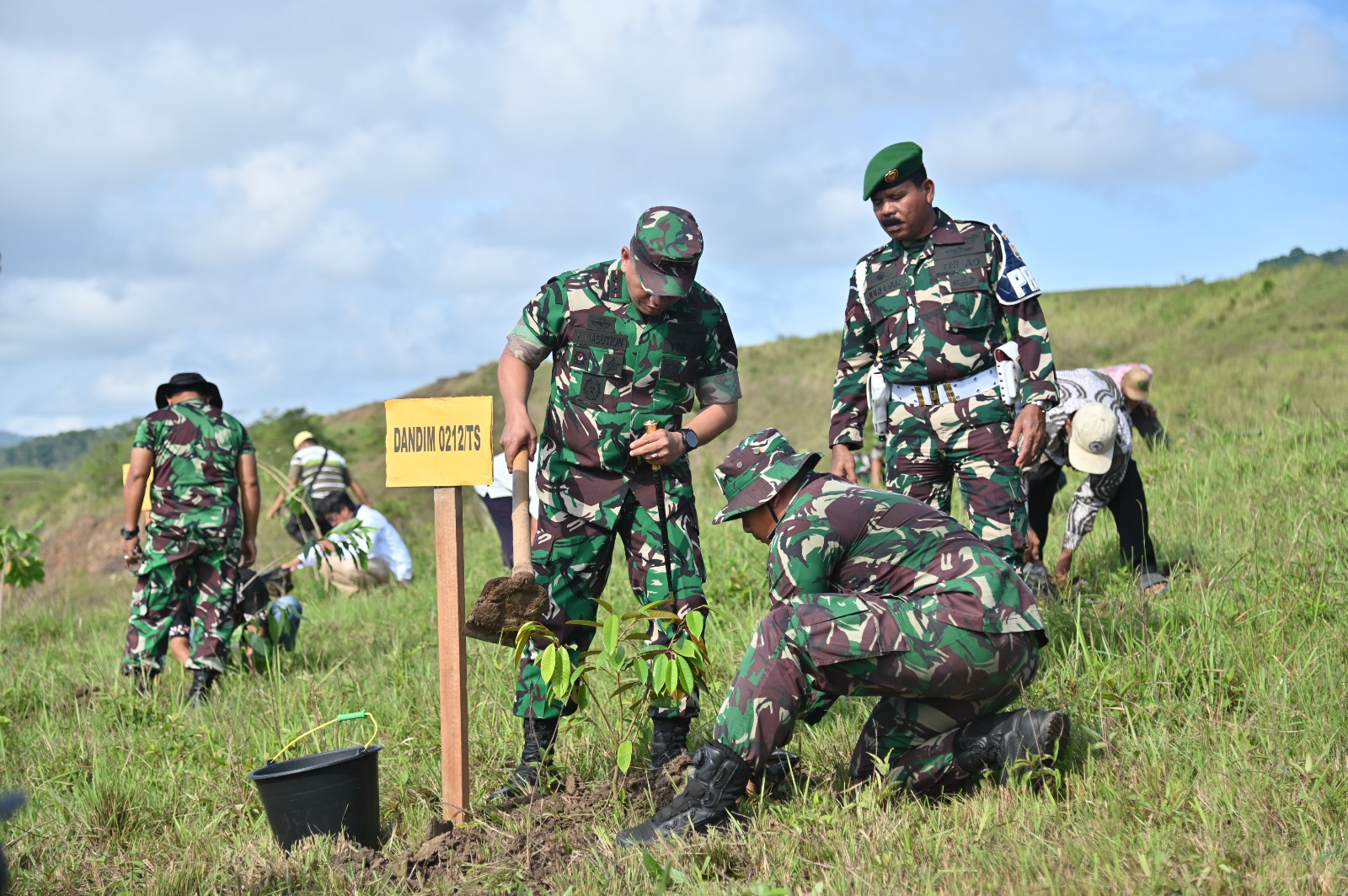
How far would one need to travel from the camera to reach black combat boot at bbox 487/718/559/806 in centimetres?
408

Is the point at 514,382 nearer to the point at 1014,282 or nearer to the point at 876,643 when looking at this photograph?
the point at 876,643

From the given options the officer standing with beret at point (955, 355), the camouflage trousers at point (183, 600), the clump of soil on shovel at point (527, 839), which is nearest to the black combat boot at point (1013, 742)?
the clump of soil on shovel at point (527, 839)

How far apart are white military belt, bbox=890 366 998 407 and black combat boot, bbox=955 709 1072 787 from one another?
5.27ft

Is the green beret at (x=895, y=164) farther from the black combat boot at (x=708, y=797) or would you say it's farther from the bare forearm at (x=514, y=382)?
the black combat boot at (x=708, y=797)

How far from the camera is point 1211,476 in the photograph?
794 centimetres

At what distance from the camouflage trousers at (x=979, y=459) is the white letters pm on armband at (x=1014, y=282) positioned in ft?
1.45

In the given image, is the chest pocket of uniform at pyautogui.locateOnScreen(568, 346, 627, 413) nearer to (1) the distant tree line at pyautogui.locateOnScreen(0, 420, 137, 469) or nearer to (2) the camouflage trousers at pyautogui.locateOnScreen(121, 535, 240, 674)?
(2) the camouflage trousers at pyautogui.locateOnScreen(121, 535, 240, 674)

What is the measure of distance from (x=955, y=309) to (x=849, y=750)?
6.35 feet

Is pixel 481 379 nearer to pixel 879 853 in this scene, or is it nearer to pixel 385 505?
pixel 385 505

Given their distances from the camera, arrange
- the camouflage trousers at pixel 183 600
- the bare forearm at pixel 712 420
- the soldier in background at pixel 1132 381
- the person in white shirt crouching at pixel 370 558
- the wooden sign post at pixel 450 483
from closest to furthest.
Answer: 1. the wooden sign post at pixel 450 483
2. the bare forearm at pixel 712 420
3. the camouflage trousers at pixel 183 600
4. the soldier in background at pixel 1132 381
5. the person in white shirt crouching at pixel 370 558

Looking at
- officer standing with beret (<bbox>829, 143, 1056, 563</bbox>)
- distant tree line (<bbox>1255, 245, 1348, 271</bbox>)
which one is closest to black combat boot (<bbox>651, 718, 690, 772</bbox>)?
officer standing with beret (<bbox>829, 143, 1056, 563</bbox>)

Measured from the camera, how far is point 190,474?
691 cm

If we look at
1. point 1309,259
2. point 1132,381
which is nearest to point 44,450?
point 1309,259

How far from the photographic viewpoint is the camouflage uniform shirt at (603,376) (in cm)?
423
